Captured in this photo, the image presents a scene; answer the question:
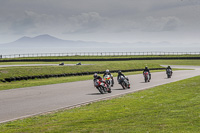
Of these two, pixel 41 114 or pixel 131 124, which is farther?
pixel 41 114

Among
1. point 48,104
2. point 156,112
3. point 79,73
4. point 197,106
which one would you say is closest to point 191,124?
point 156,112

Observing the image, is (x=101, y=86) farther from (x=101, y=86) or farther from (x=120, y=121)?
(x=120, y=121)

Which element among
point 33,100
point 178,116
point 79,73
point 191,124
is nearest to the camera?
point 191,124

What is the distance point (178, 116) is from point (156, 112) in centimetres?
129

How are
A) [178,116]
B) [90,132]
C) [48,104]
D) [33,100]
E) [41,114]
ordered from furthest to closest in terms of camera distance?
[33,100]
[48,104]
[41,114]
[178,116]
[90,132]

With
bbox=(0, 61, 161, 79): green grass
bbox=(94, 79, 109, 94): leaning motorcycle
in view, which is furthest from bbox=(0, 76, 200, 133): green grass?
bbox=(0, 61, 161, 79): green grass

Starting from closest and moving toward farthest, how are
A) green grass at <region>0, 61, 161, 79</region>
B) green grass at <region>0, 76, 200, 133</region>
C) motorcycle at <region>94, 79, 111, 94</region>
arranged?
green grass at <region>0, 76, 200, 133</region> → motorcycle at <region>94, 79, 111, 94</region> → green grass at <region>0, 61, 161, 79</region>

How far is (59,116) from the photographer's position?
12211 mm

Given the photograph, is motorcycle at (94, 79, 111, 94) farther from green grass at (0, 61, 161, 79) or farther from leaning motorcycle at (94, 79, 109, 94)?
green grass at (0, 61, 161, 79)

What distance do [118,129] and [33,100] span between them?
9.16 meters

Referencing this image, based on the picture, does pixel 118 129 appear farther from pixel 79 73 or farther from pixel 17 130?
pixel 79 73

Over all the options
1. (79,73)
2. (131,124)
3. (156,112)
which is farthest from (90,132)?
(79,73)

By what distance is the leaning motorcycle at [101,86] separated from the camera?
20.7 metres

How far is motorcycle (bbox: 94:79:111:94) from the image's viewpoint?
67.9 feet
